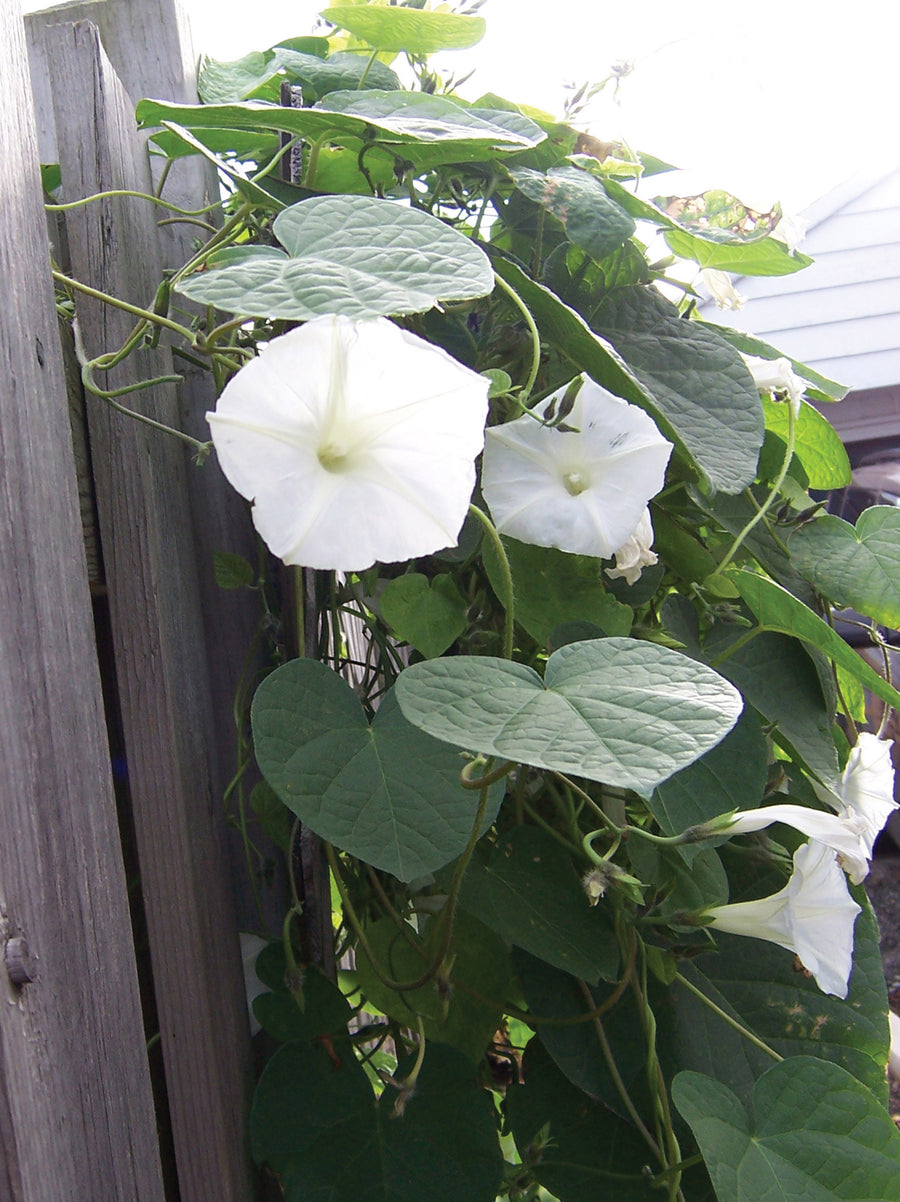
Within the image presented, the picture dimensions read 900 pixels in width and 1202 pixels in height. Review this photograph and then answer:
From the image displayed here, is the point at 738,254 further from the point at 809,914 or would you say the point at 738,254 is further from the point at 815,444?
the point at 809,914

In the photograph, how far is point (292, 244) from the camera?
1.68 feet

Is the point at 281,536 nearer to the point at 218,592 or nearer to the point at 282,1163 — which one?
the point at 218,592

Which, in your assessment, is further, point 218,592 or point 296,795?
point 218,592

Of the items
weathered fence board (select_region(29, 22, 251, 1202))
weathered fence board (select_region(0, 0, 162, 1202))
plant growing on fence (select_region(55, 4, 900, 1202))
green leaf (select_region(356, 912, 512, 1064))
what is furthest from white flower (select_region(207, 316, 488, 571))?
green leaf (select_region(356, 912, 512, 1064))

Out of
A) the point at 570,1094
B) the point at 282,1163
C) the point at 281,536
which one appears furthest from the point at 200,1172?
the point at 281,536

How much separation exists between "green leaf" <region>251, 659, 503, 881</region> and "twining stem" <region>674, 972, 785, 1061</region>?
25 centimetres

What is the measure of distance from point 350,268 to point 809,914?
0.50m

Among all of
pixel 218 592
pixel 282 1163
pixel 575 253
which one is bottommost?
pixel 282 1163

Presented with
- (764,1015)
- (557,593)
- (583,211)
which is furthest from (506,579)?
(764,1015)

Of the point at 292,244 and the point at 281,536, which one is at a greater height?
the point at 292,244

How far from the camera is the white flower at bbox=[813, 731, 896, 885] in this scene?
67 centimetres

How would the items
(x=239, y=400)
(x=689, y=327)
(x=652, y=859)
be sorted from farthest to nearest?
(x=689, y=327)
(x=652, y=859)
(x=239, y=400)

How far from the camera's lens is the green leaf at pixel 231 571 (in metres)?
0.73

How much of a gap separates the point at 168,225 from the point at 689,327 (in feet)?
1.49
